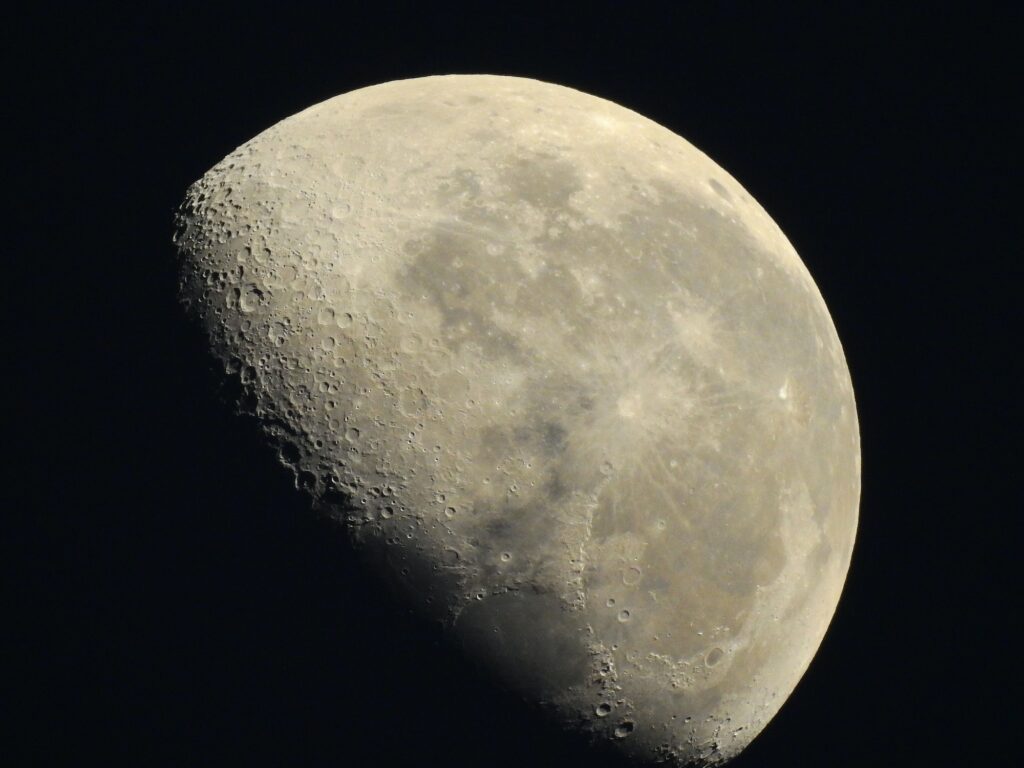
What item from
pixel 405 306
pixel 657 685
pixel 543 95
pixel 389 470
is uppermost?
pixel 543 95

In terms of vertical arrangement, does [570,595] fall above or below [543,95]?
below

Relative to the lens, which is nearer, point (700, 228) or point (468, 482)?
point (468, 482)

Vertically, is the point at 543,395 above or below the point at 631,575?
above

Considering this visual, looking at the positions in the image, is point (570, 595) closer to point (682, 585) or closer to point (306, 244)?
point (682, 585)

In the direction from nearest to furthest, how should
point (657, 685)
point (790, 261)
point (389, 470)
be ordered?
point (389, 470), point (657, 685), point (790, 261)

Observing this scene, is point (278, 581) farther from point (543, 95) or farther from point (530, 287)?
point (543, 95)

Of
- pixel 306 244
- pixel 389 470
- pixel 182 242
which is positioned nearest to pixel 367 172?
pixel 306 244

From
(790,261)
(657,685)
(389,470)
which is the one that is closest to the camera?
(389,470)
